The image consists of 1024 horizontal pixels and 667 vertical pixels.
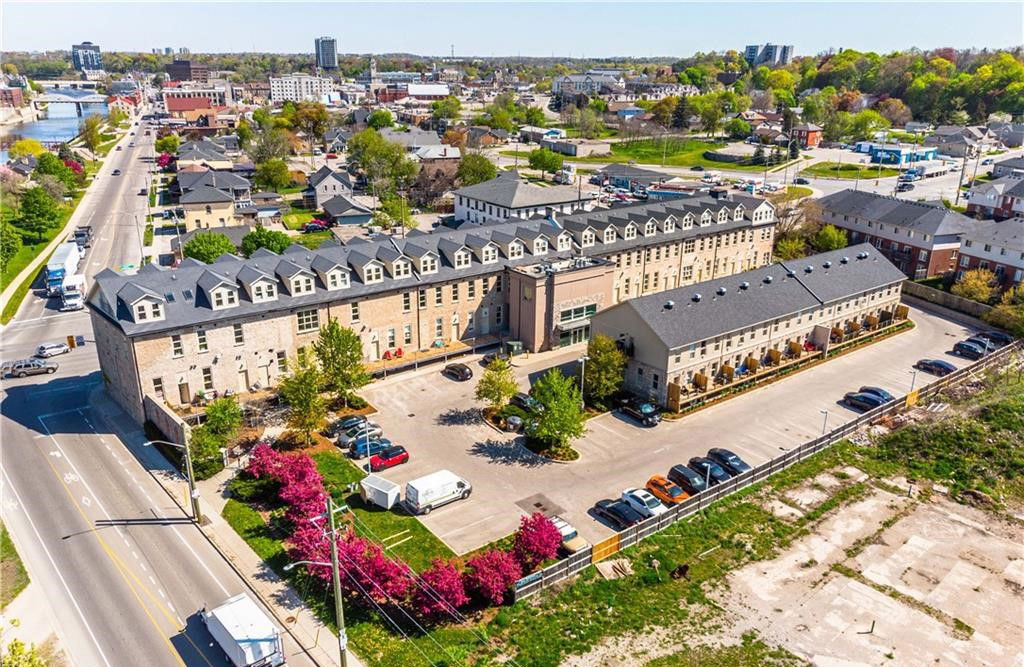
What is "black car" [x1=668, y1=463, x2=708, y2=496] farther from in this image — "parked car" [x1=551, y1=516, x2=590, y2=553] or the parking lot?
"parked car" [x1=551, y1=516, x2=590, y2=553]

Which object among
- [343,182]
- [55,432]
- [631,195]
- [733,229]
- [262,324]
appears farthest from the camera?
[631,195]

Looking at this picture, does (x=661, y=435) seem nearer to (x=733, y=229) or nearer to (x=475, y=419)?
(x=475, y=419)

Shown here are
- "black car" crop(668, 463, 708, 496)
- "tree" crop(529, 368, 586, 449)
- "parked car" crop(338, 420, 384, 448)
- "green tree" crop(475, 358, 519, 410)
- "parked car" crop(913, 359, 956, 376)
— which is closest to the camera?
"black car" crop(668, 463, 708, 496)

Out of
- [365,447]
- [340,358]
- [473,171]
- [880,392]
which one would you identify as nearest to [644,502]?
[365,447]

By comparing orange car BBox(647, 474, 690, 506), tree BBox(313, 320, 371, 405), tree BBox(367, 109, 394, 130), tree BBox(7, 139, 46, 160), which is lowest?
orange car BBox(647, 474, 690, 506)

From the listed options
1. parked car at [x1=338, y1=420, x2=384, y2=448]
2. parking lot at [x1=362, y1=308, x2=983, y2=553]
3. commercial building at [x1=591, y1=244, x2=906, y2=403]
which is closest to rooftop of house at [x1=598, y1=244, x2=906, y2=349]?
commercial building at [x1=591, y1=244, x2=906, y2=403]

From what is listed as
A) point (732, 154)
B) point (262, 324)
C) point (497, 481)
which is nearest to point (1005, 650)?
point (497, 481)
